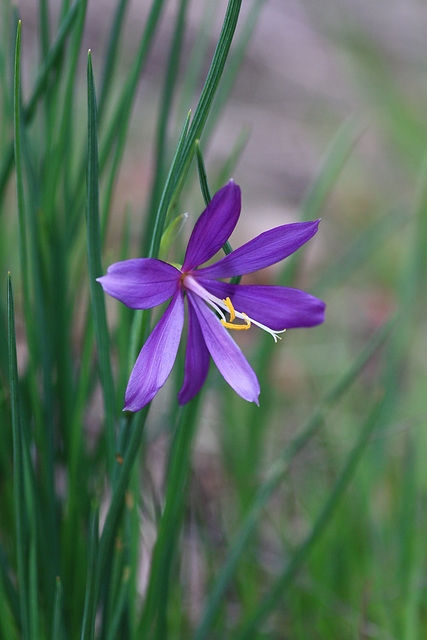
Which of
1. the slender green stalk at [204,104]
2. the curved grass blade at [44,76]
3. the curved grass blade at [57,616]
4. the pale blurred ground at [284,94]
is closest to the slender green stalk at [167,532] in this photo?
the curved grass blade at [57,616]

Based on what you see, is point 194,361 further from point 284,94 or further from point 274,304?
point 284,94

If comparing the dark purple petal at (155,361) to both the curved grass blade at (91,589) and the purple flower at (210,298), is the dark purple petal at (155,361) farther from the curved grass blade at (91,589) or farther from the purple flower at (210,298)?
the curved grass blade at (91,589)

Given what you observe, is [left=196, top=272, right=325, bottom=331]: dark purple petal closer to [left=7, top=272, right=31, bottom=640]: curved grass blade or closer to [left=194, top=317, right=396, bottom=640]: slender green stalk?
[left=7, top=272, right=31, bottom=640]: curved grass blade

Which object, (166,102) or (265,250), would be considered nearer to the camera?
(265,250)

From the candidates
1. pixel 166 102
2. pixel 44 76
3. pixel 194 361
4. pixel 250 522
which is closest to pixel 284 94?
pixel 166 102

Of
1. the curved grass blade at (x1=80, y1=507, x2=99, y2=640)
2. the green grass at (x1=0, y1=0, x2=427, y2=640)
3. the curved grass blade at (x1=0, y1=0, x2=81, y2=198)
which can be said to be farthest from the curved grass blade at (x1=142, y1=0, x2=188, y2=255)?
the curved grass blade at (x1=80, y1=507, x2=99, y2=640)

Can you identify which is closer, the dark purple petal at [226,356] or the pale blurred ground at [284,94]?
the dark purple petal at [226,356]
